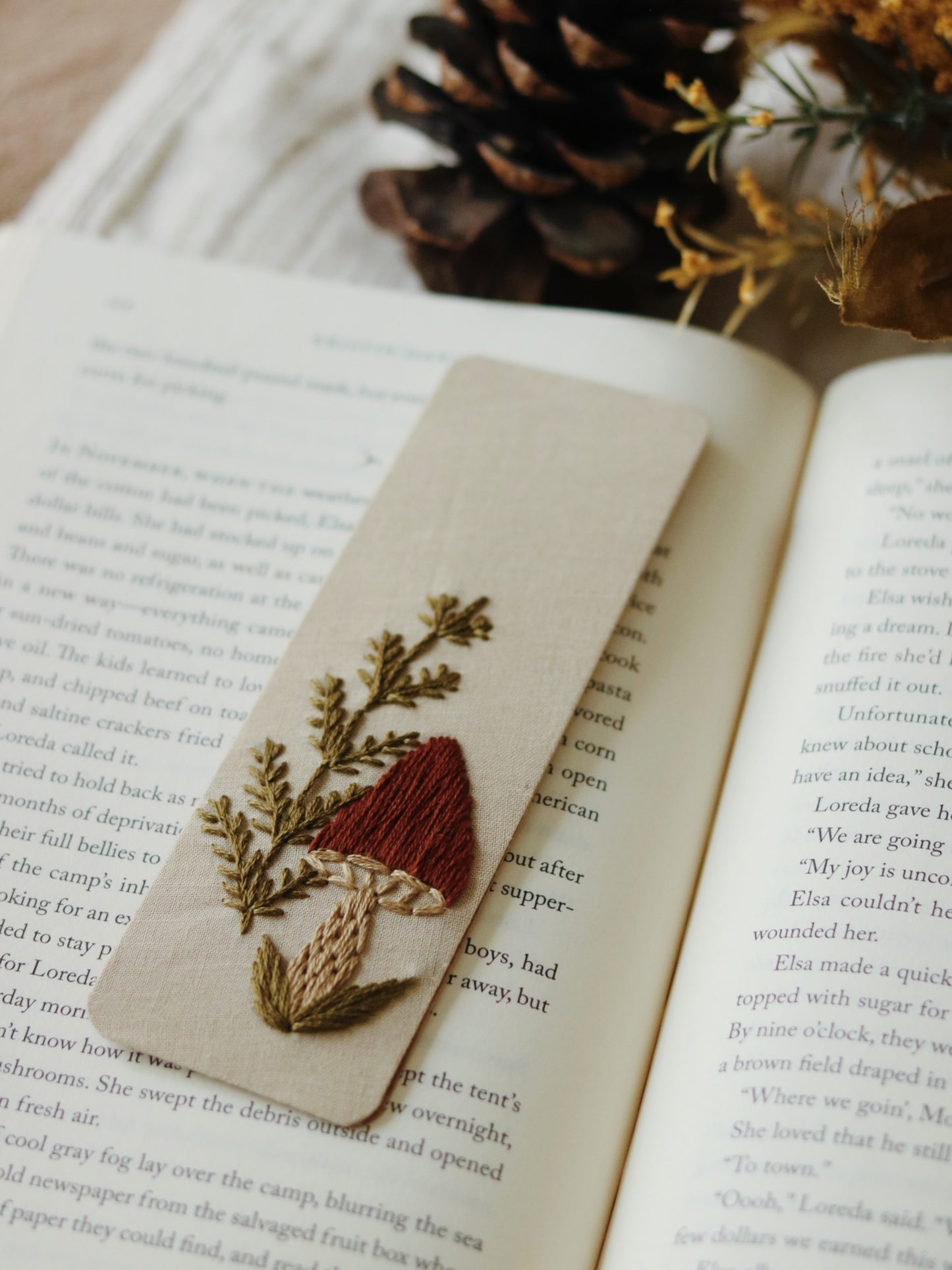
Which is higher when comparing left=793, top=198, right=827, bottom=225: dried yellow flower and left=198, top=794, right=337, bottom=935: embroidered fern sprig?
left=793, top=198, right=827, bottom=225: dried yellow flower

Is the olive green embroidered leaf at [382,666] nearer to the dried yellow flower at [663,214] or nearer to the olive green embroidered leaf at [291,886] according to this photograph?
the olive green embroidered leaf at [291,886]

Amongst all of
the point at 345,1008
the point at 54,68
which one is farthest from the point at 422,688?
the point at 54,68

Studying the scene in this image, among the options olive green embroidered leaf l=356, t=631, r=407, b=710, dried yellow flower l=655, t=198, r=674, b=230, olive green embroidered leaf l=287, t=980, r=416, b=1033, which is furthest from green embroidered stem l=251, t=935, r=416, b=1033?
dried yellow flower l=655, t=198, r=674, b=230

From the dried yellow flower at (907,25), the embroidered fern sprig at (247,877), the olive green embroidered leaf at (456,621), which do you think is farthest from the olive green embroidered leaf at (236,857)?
the dried yellow flower at (907,25)

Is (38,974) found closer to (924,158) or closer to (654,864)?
(654,864)

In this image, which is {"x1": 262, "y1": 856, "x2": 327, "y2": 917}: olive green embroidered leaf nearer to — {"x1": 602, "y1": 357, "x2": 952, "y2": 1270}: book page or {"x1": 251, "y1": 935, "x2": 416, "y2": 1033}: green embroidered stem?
{"x1": 251, "y1": 935, "x2": 416, "y2": 1033}: green embroidered stem
